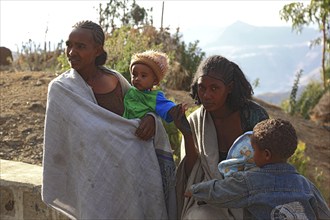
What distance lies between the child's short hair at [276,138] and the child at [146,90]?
0.56m

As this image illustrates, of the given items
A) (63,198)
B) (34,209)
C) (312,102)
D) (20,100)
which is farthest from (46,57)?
(63,198)

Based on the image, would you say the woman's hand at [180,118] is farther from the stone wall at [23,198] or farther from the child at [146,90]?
the stone wall at [23,198]

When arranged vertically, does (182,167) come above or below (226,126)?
below

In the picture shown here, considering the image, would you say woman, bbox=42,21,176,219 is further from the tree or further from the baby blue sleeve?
the tree

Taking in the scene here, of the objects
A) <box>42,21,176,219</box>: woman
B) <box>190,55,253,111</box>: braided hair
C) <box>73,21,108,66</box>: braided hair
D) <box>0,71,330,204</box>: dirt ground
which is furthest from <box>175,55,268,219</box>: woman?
<box>0,71,330,204</box>: dirt ground

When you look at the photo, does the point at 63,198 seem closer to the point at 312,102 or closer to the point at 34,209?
the point at 34,209

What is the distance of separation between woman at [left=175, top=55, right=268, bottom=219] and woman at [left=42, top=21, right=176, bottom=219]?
124 mm

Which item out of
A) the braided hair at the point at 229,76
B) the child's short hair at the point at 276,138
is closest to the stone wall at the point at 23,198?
the braided hair at the point at 229,76

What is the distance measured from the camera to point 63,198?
269 centimetres

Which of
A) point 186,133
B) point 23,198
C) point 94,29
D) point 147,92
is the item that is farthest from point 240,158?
point 23,198

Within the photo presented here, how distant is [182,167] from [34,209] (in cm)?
120

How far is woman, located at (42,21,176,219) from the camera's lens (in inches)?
99.9

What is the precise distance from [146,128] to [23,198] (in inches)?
51.6

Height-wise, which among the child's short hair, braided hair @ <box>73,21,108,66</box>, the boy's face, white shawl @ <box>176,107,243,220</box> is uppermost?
braided hair @ <box>73,21,108,66</box>
